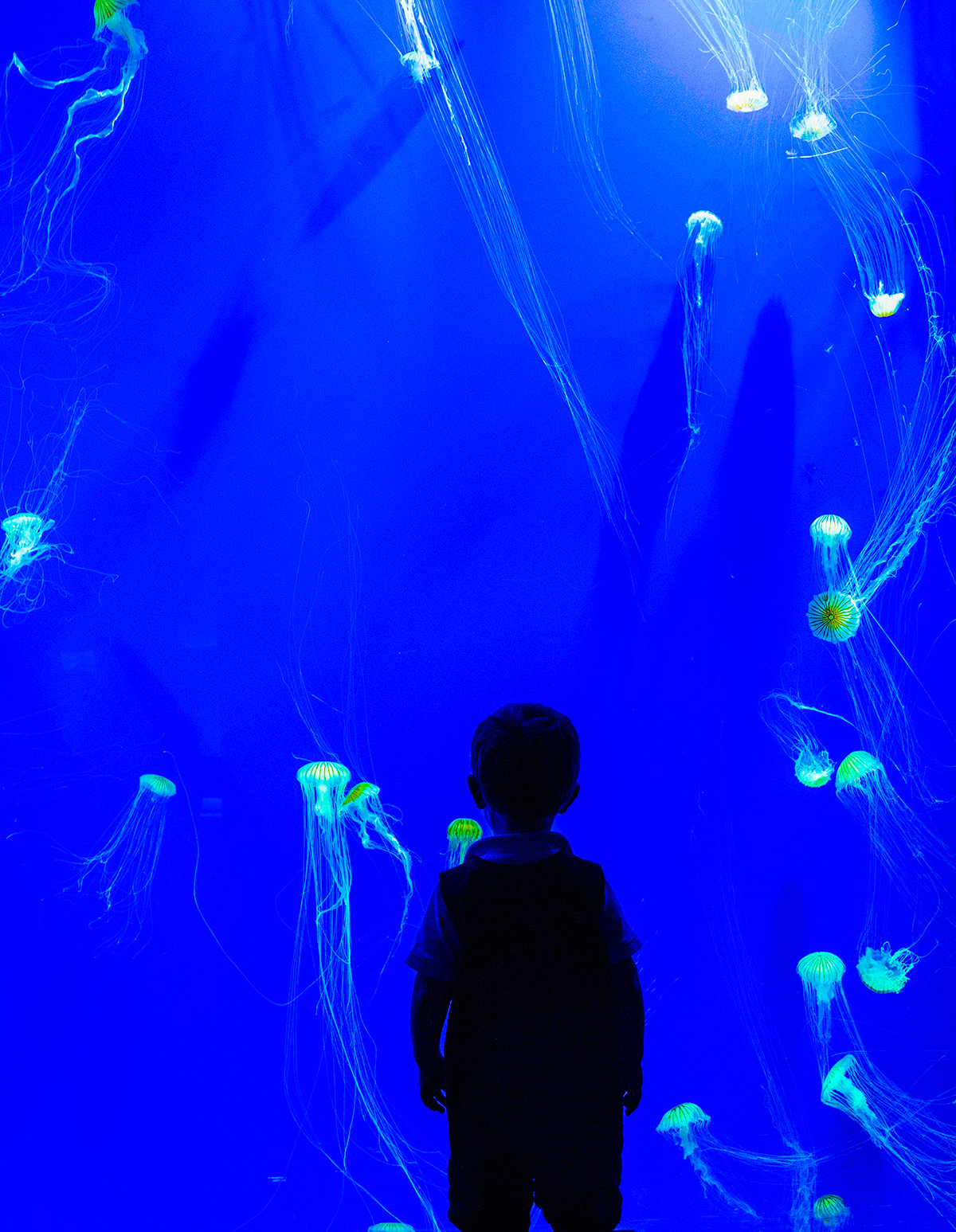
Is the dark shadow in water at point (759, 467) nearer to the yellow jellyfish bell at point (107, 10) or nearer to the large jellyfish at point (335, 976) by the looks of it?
the large jellyfish at point (335, 976)

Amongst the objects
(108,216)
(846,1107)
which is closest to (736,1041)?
(846,1107)

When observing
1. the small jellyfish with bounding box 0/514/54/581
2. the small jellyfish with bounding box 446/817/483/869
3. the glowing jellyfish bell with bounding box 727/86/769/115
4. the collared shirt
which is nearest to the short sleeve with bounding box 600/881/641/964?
the collared shirt

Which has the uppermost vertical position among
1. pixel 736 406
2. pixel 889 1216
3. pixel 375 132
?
pixel 375 132

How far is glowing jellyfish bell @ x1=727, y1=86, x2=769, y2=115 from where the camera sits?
2.43m

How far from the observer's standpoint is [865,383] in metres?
2.53

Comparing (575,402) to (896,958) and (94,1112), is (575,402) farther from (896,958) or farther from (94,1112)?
(94,1112)

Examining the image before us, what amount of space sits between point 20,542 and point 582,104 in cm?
206

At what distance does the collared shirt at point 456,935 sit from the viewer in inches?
56.2

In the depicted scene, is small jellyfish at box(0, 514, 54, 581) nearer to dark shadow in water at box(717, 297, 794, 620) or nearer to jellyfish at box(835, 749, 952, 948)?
dark shadow in water at box(717, 297, 794, 620)

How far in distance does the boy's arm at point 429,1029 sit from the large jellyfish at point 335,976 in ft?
3.13

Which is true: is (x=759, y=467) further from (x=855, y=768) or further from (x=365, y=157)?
(x=365, y=157)

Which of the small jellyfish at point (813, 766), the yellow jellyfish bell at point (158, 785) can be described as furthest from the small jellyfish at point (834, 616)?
the yellow jellyfish bell at point (158, 785)

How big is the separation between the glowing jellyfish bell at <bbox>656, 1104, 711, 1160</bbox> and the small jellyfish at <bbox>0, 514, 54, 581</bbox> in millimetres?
2445

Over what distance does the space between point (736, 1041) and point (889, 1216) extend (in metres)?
0.73
